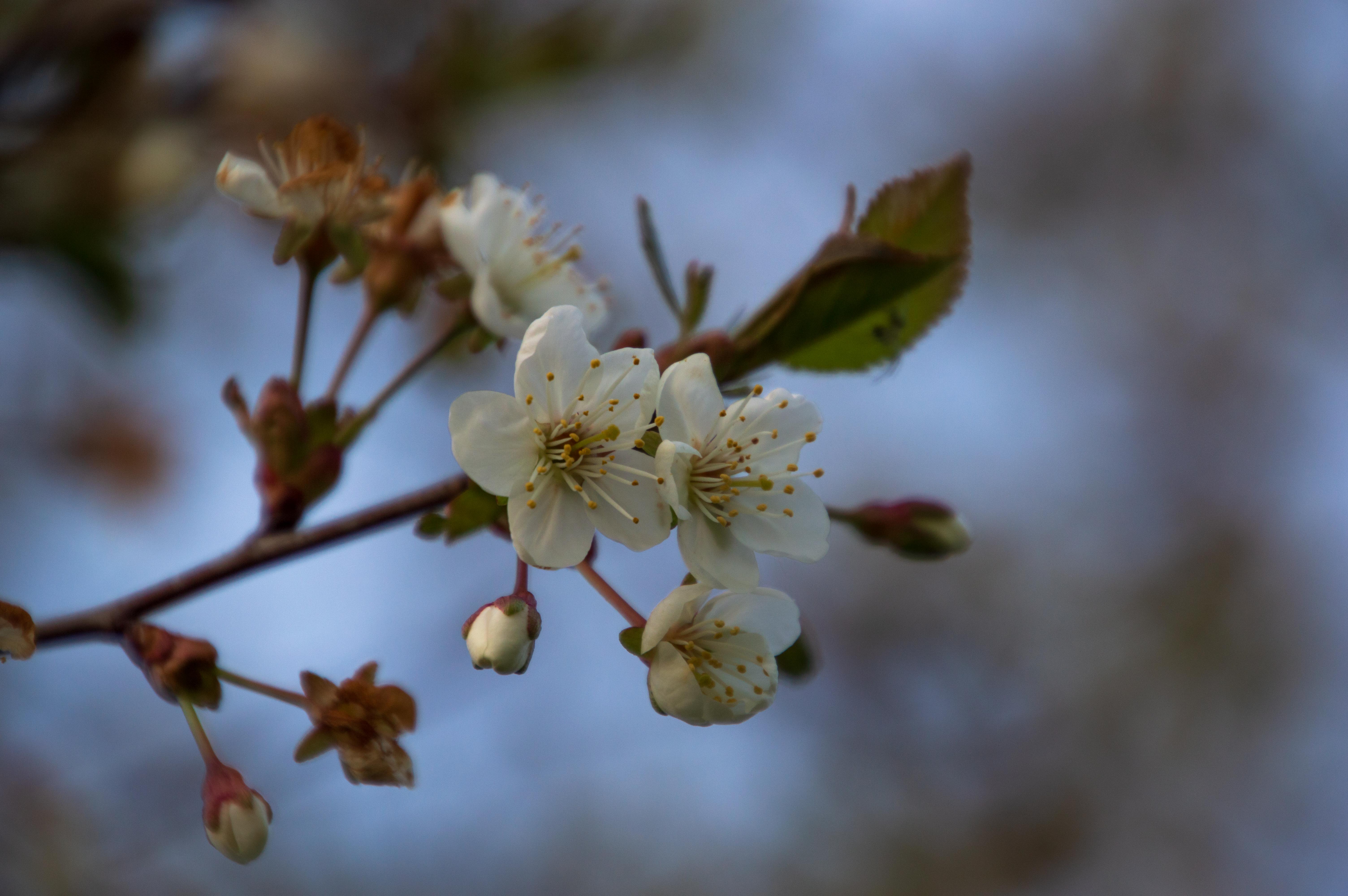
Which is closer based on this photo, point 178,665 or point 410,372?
point 178,665

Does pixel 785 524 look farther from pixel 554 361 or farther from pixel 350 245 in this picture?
pixel 350 245

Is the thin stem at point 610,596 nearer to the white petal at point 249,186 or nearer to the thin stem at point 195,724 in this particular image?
the thin stem at point 195,724

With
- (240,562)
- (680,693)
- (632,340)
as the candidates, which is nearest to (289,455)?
(240,562)

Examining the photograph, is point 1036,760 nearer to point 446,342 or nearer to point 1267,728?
point 1267,728

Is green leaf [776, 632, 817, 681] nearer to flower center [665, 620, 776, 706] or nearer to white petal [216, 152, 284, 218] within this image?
flower center [665, 620, 776, 706]

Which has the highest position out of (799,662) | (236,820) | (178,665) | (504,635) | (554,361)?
(554,361)

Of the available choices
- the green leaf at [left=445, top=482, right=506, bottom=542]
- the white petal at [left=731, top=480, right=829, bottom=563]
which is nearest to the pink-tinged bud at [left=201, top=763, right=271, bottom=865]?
the green leaf at [left=445, top=482, right=506, bottom=542]

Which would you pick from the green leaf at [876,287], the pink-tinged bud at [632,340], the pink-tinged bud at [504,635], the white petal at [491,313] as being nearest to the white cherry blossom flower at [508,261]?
the white petal at [491,313]

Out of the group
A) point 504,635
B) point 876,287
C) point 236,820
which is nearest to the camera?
point 504,635
